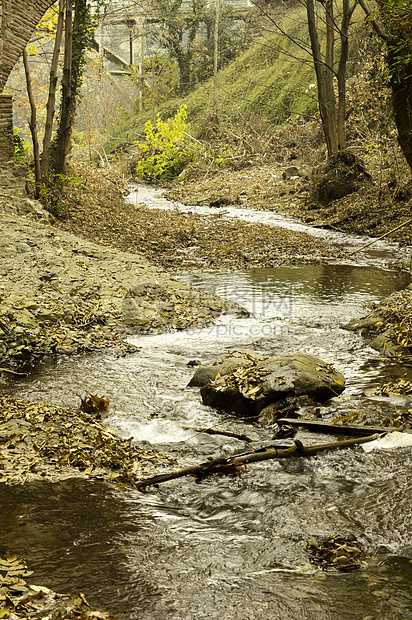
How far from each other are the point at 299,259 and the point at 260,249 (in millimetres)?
1340

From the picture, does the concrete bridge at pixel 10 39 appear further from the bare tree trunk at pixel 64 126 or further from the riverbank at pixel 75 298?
→ the riverbank at pixel 75 298

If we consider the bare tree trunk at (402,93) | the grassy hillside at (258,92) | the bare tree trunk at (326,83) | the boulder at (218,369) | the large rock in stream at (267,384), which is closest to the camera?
the large rock in stream at (267,384)

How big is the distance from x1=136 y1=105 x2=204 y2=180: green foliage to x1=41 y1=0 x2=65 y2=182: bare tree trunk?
35.4 feet

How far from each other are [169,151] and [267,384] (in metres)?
22.2

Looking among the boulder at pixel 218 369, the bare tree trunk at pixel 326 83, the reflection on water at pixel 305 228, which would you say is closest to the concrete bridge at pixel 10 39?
the reflection on water at pixel 305 228

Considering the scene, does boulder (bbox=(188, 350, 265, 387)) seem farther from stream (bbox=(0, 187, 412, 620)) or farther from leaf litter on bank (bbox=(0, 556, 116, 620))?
leaf litter on bank (bbox=(0, 556, 116, 620))

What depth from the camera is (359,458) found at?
13.1ft

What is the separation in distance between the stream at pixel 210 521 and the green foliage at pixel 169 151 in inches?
820

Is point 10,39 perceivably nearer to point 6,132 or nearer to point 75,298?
point 6,132

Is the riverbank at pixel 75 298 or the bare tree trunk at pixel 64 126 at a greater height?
the bare tree trunk at pixel 64 126

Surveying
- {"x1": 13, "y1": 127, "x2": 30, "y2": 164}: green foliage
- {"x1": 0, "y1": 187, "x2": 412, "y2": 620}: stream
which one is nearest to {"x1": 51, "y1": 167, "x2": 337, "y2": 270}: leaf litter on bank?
{"x1": 13, "y1": 127, "x2": 30, "y2": 164}: green foliage

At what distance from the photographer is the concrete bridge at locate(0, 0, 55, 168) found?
12742 mm

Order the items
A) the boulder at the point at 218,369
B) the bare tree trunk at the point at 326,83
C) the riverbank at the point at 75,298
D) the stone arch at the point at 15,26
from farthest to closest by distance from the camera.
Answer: the bare tree trunk at the point at 326,83
the stone arch at the point at 15,26
the riverbank at the point at 75,298
the boulder at the point at 218,369

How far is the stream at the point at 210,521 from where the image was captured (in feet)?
8.11
